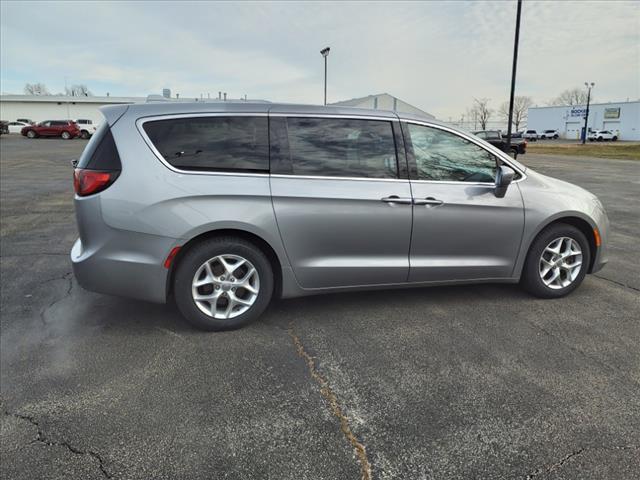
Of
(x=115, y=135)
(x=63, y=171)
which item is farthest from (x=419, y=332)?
(x=63, y=171)

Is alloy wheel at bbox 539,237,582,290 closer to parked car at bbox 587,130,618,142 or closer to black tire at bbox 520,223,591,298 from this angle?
black tire at bbox 520,223,591,298

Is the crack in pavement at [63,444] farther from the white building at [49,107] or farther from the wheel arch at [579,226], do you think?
the white building at [49,107]

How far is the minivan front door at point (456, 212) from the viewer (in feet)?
12.6

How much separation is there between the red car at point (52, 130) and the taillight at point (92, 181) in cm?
4475

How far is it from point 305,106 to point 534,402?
2.70 meters

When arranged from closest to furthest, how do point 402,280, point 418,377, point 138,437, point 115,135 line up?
point 138,437, point 418,377, point 115,135, point 402,280

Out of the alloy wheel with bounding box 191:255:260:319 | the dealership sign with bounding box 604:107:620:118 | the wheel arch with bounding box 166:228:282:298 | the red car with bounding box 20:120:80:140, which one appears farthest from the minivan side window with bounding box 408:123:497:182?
the dealership sign with bounding box 604:107:620:118

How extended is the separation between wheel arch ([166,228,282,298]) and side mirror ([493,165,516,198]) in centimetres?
199

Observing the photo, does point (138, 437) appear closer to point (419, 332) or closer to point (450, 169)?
point (419, 332)

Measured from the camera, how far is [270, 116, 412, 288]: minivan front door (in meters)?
3.57

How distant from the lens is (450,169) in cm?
396

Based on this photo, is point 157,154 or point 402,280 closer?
Result: point 157,154

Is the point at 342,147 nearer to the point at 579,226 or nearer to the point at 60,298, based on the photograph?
the point at 579,226

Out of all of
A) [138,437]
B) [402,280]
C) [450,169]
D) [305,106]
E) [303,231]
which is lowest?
[138,437]
